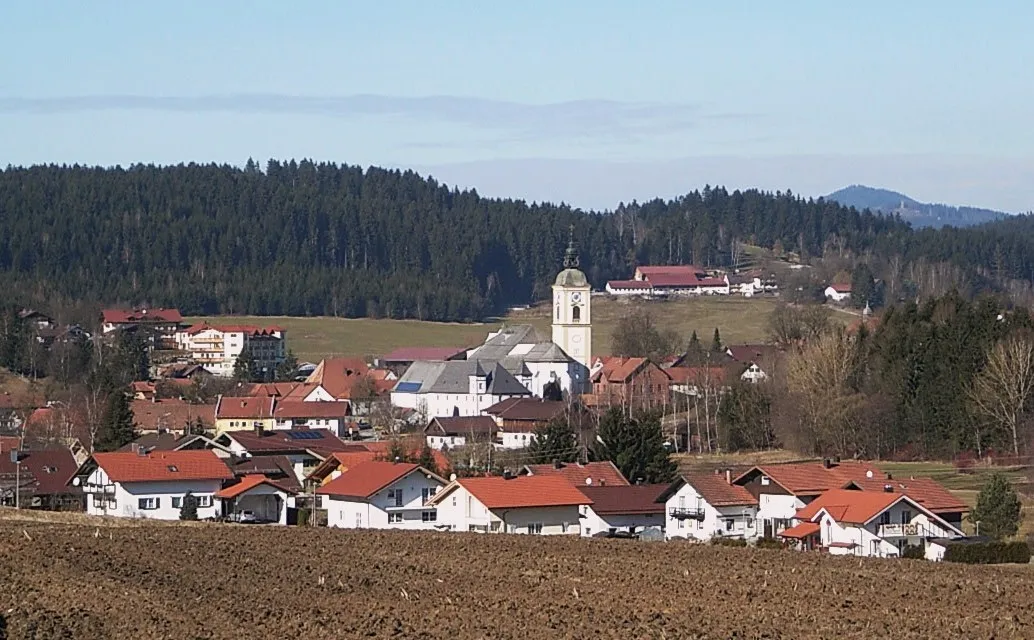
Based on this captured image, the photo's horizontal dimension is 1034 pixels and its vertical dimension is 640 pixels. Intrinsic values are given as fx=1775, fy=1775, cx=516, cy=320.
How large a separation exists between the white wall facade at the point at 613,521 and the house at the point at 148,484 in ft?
37.0

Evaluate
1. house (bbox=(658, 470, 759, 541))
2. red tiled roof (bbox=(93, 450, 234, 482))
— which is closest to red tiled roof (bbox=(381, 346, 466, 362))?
red tiled roof (bbox=(93, 450, 234, 482))

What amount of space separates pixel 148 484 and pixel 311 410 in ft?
119

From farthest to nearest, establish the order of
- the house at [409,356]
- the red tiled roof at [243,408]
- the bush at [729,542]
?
the house at [409,356] → the red tiled roof at [243,408] → the bush at [729,542]

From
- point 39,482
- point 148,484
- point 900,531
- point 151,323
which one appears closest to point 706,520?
point 900,531

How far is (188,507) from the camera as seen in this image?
1925 inches

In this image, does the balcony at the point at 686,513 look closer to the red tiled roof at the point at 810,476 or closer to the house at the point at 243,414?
the red tiled roof at the point at 810,476

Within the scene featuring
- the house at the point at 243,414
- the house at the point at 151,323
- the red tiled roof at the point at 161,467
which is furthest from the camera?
the house at the point at 151,323

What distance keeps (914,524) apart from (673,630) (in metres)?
20.5

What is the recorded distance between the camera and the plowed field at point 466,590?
2169 cm

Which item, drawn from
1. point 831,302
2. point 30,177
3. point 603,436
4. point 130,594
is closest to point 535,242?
point 831,302

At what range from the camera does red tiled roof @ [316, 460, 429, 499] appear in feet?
155

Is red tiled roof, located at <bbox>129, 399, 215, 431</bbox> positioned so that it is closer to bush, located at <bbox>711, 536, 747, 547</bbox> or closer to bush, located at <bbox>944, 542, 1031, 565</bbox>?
bush, located at <bbox>711, 536, 747, 547</bbox>

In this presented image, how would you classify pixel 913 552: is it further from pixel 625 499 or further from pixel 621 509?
pixel 625 499

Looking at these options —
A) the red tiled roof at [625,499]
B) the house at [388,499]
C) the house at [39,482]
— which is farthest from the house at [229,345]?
the red tiled roof at [625,499]
